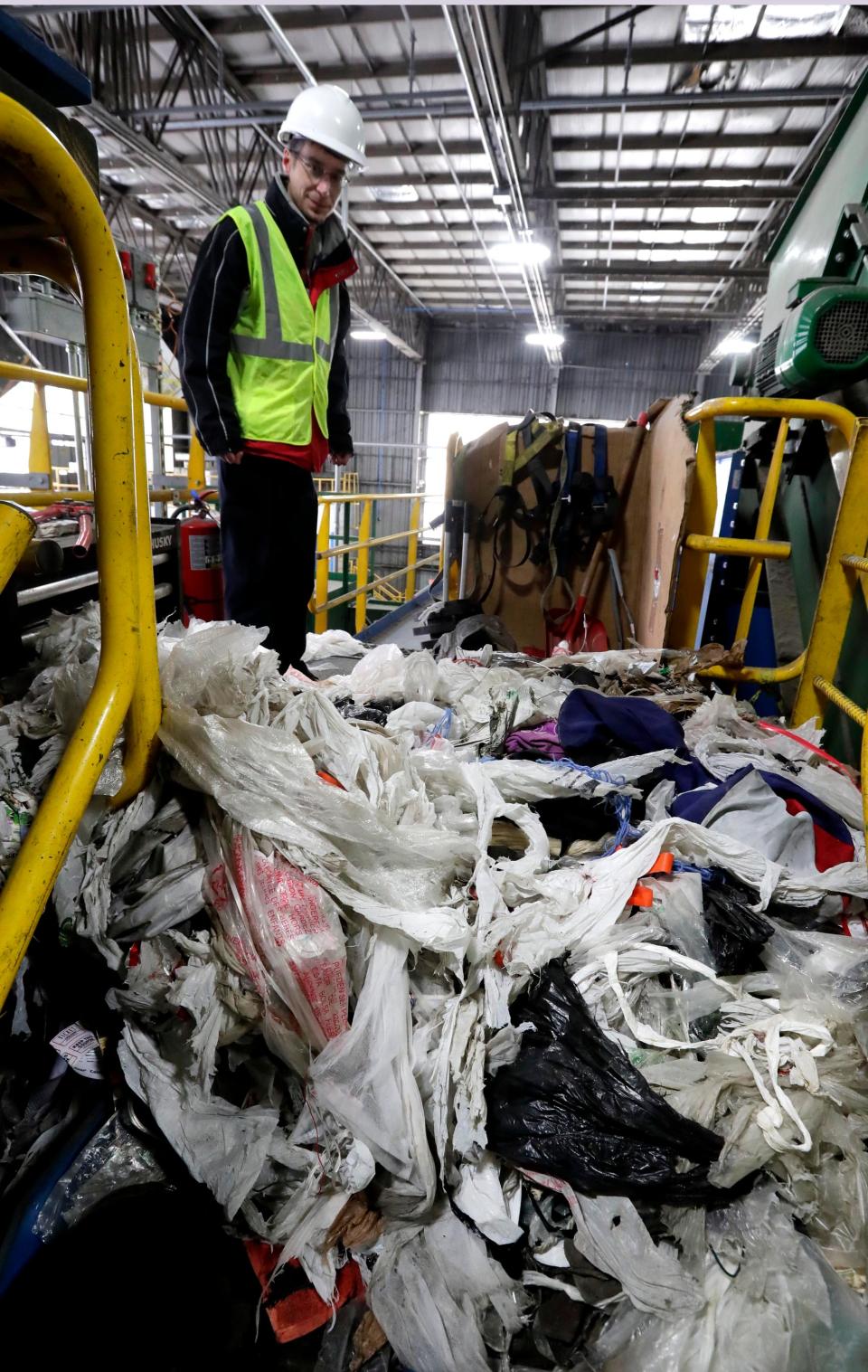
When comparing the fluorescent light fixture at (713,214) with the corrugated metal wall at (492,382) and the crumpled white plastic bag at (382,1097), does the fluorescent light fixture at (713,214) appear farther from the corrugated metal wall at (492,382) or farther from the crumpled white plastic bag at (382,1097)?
the crumpled white plastic bag at (382,1097)

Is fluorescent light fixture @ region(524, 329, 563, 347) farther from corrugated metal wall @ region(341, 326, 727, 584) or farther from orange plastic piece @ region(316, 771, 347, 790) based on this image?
orange plastic piece @ region(316, 771, 347, 790)

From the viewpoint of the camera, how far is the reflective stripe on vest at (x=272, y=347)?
241cm

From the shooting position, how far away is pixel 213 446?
2434 mm

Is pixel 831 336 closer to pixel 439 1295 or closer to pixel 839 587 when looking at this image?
pixel 839 587

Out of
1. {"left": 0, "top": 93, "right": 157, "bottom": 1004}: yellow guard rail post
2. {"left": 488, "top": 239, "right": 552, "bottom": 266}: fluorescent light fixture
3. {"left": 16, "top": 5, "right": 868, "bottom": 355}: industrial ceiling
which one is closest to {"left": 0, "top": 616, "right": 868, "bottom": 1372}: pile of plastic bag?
{"left": 0, "top": 93, "right": 157, "bottom": 1004}: yellow guard rail post

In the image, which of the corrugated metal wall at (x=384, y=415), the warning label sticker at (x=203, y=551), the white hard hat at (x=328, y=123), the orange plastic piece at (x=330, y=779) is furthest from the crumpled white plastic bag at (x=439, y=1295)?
the corrugated metal wall at (x=384, y=415)

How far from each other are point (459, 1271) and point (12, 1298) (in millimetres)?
632

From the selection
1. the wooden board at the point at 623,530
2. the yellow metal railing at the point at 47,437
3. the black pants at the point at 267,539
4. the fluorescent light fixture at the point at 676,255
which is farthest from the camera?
the fluorescent light fixture at the point at 676,255

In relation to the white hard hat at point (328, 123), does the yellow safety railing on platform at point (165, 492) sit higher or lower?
lower

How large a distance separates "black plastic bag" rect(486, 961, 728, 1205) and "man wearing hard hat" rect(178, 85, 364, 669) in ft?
6.49

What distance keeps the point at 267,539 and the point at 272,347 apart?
698 millimetres

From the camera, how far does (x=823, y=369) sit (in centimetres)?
247

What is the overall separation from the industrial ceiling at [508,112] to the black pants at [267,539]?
3.26 meters

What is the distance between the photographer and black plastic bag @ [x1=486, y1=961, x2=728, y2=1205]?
1.04 metres
